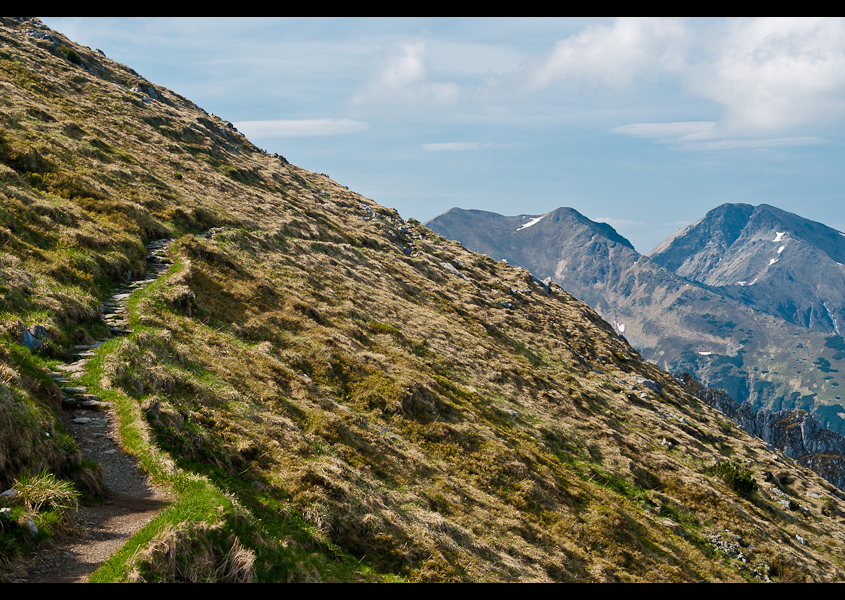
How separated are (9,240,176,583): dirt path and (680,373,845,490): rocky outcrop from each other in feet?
458

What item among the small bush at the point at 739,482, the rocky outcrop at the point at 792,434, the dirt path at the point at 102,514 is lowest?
the rocky outcrop at the point at 792,434

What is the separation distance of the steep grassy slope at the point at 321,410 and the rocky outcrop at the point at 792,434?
3862 inches

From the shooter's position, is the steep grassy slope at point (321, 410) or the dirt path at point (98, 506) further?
the steep grassy slope at point (321, 410)

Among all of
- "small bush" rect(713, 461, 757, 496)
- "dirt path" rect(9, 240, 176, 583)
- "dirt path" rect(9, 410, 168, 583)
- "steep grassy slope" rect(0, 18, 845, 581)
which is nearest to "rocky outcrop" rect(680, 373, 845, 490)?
"small bush" rect(713, 461, 757, 496)

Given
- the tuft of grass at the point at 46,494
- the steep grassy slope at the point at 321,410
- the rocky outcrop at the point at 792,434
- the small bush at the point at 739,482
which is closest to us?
the tuft of grass at the point at 46,494

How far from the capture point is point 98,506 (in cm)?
1099

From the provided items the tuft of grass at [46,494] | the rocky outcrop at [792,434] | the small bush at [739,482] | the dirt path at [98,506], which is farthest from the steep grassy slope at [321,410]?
the rocky outcrop at [792,434]

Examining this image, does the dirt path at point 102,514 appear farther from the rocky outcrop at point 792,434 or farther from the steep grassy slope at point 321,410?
the rocky outcrop at point 792,434

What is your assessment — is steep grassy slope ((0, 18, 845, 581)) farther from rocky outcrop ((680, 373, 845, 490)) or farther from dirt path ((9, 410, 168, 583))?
rocky outcrop ((680, 373, 845, 490))

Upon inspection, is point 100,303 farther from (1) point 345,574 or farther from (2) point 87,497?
(1) point 345,574

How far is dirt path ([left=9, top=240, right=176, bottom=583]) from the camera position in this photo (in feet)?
28.8

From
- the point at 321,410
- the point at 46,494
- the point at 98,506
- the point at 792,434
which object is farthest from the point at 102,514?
the point at 792,434

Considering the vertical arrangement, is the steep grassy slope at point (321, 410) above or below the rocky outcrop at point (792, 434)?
above

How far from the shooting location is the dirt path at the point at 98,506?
28.8ft
